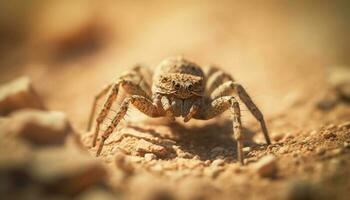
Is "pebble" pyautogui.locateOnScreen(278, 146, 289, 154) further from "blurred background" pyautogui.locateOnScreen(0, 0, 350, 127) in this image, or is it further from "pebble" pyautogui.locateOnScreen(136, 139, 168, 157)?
"blurred background" pyautogui.locateOnScreen(0, 0, 350, 127)

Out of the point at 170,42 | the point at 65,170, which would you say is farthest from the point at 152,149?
the point at 170,42

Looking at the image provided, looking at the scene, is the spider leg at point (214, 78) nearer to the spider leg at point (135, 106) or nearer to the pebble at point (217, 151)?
the spider leg at point (135, 106)

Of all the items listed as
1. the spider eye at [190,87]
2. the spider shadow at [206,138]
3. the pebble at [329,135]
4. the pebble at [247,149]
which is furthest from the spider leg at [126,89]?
the pebble at [329,135]

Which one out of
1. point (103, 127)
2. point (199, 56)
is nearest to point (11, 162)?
point (103, 127)

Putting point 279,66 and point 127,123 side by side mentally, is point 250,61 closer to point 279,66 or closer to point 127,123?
point 279,66

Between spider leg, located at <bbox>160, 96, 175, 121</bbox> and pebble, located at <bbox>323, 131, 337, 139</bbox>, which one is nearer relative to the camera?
pebble, located at <bbox>323, 131, 337, 139</bbox>

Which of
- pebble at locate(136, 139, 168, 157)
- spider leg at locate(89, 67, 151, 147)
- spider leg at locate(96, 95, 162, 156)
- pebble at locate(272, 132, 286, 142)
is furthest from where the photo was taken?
pebble at locate(272, 132, 286, 142)

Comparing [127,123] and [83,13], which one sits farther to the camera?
[83,13]

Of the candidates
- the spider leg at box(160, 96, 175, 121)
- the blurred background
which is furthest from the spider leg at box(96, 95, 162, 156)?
the blurred background
